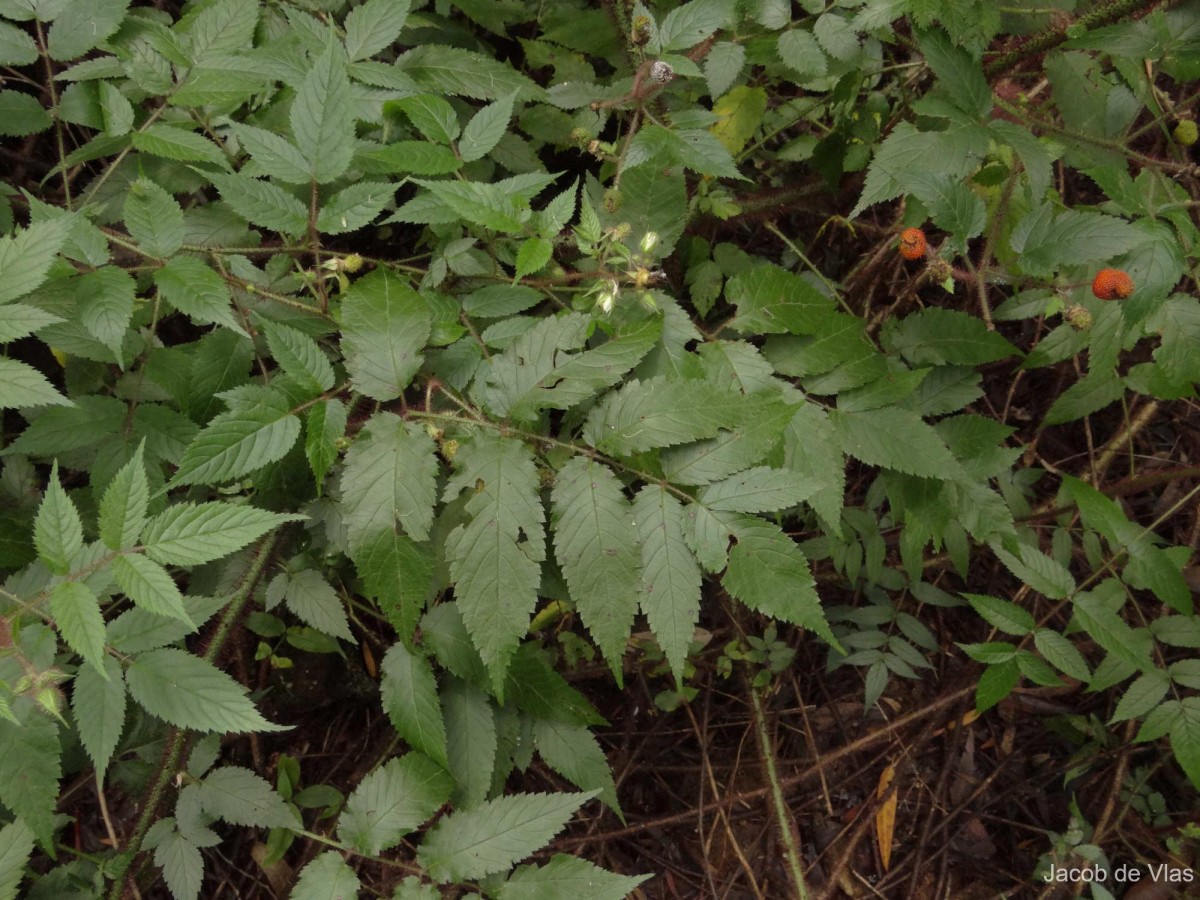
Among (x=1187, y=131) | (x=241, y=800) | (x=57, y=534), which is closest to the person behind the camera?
(x=57, y=534)

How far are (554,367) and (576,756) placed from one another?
3.62 feet

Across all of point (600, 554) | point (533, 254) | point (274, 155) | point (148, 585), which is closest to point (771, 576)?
point (600, 554)

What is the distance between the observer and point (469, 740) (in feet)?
6.55

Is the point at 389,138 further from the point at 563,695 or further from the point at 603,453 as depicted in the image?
the point at 563,695

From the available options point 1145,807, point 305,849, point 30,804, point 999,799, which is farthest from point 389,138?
point 1145,807

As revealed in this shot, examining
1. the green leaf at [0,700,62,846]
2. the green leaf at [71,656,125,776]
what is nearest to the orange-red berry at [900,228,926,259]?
the green leaf at [71,656,125,776]

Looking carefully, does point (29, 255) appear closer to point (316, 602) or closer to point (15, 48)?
point (15, 48)

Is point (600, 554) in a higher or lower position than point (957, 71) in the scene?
lower

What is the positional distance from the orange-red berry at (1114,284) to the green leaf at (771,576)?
952 mm

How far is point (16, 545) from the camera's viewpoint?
2029mm

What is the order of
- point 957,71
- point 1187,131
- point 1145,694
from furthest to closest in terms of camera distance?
point 1187,131 < point 1145,694 < point 957,71

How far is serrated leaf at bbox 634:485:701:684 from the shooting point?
61.7 inches

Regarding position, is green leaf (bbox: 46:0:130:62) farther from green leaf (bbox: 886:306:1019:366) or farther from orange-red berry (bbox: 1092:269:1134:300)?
orange-red berry (bbox: 1092:269:1134:300)

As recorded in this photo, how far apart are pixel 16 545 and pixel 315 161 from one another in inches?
52.9
